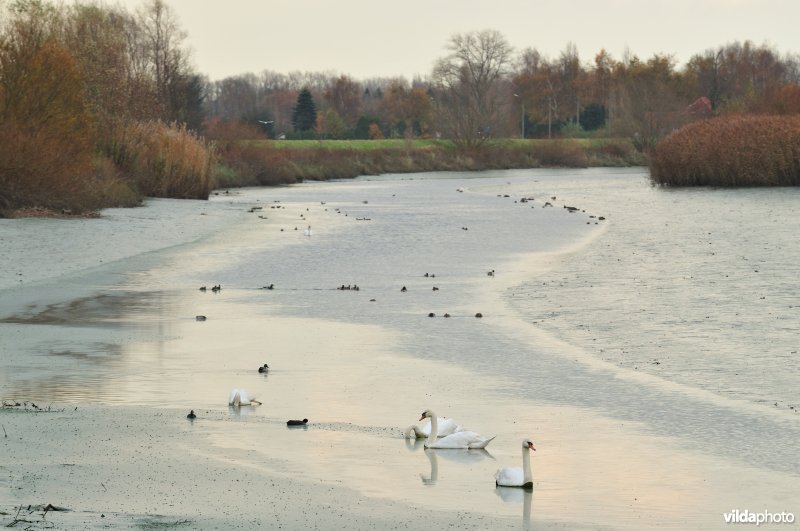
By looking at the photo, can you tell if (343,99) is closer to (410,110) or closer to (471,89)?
(410,110)

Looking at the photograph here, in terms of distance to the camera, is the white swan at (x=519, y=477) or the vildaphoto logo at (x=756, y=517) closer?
the vildaphoto logo at (x=756, y=517)

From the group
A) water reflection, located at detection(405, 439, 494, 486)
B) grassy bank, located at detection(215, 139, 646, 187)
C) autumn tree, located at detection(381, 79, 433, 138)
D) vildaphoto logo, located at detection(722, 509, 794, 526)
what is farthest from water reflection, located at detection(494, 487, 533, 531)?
autumn tree, located at detection(381, 79, 433, 138)

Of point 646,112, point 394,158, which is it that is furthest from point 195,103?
point 646,112

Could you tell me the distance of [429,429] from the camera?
32.9ft

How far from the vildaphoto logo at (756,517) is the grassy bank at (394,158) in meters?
58.3

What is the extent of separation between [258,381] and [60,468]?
157 inches

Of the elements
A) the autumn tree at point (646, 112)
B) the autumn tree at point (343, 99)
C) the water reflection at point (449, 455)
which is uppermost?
the autumn tree at point (343, 99)

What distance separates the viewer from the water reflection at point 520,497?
26.8ft

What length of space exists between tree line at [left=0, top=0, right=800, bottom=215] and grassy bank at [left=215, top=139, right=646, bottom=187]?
1.21m

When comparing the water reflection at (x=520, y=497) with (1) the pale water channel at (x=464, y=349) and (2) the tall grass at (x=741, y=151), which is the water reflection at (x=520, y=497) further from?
(2) the tall grass at (x=741, y=151)

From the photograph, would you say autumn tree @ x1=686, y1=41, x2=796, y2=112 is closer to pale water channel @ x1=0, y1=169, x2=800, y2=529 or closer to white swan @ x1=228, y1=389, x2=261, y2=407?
pale water channel @ x1=0, y1=169, x2=800, y2=529

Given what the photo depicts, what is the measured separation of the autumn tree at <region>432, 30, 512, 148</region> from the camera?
104375 millimetres

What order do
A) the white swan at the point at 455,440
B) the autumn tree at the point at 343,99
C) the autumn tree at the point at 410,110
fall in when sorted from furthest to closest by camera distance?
the autumn tree at the point at 343,99, the autumn tree at the point at 410,110, the white swan at the point at 455,440

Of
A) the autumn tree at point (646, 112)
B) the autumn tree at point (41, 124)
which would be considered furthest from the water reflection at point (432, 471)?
the autumn tree at point (646, 112)
